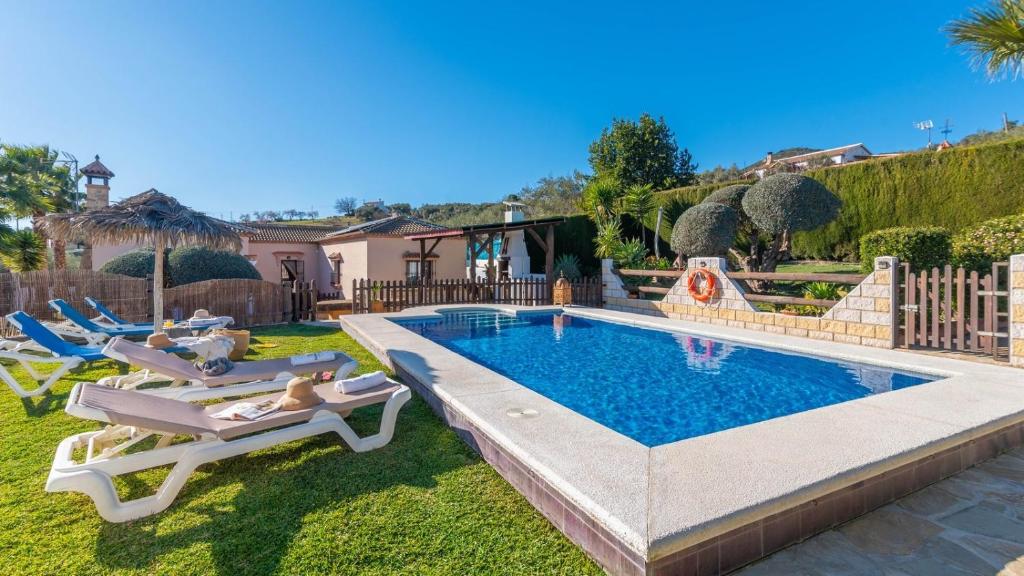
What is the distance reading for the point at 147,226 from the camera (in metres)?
8.08

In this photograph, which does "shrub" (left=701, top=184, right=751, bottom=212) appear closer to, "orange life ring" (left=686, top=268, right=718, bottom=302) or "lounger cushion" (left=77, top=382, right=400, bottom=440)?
"orange life ring" (left=686, top=268, right=718, bottom=302)

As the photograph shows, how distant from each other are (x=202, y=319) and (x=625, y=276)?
1132 cm

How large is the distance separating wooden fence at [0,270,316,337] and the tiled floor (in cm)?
1294

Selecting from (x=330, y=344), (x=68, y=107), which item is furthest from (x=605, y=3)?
(x=68, y=107)

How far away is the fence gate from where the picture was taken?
654 cm

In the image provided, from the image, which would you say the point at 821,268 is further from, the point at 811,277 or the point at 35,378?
the point at 35,378

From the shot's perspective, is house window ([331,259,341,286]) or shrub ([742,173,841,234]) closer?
shrub ([742,173,841,234])

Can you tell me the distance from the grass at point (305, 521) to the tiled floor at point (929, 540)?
1.25m

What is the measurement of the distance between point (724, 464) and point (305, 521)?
8.77 feet

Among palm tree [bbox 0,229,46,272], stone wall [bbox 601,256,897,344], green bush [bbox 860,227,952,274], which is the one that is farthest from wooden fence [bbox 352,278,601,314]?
palm tree [bbox 0,229,46,272]

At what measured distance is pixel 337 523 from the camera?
112 inches

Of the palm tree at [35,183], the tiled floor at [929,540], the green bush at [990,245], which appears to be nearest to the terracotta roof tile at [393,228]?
the palm tree at [35,183]

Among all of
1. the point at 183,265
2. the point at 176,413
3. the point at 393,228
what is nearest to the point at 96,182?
the point at 183,265

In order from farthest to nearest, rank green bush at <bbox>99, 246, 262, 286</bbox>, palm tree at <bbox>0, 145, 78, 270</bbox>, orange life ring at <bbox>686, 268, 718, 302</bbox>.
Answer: green bush at <bbox>99, 246, 262, 286</bbox>, palm tree at <bbox>0, 145, 78, 270</bbox>, orange life ring at <bbox>686, 268, 718, 302</bbox>
